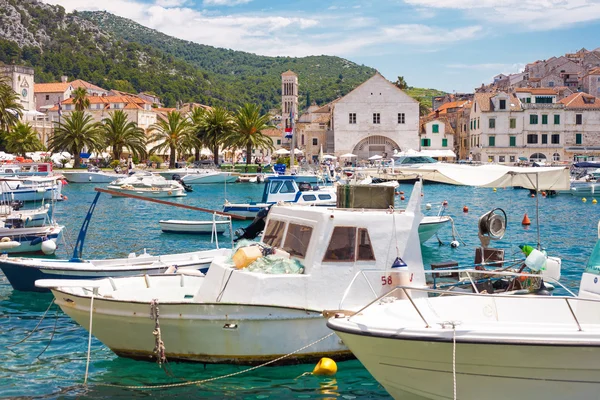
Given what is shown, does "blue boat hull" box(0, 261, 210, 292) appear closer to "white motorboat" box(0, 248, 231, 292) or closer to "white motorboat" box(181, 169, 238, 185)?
"white motorboat" box(0, 248, 231, 292)

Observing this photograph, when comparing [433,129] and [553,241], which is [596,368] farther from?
[433,129]

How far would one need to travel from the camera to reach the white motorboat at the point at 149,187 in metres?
57.3

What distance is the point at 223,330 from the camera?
11570 mm

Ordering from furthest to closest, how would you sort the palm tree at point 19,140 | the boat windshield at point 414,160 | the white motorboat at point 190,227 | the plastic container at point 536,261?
the palm tree at point 19,140 → the boat windshield at point 414,160 → the white motorboat at point 190,227 → the plastic container at point 536,261

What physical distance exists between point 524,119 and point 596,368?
85584 mm

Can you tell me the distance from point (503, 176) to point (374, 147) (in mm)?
81365

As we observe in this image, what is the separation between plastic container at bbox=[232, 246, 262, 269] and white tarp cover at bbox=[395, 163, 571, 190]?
5819 millimetres

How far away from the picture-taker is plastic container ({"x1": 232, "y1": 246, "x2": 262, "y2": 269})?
12141mm

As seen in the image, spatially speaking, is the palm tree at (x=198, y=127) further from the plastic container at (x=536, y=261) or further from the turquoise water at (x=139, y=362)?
the plastic container at (x=536, y=261)

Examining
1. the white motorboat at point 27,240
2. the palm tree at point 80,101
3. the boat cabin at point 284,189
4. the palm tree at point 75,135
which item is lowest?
the white motorboat at point 27,240

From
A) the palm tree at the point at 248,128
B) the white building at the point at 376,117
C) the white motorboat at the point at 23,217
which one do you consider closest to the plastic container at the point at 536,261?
the white motorboat at the point at 23,217

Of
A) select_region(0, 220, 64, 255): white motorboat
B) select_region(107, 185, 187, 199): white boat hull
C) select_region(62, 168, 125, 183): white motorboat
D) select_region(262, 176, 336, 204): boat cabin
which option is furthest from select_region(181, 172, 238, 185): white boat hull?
select_region(0, 220, 64, 255): white motorboat

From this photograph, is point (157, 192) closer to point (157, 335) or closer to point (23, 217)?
point (23, 217)

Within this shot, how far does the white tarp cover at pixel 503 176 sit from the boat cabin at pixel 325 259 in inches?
147
